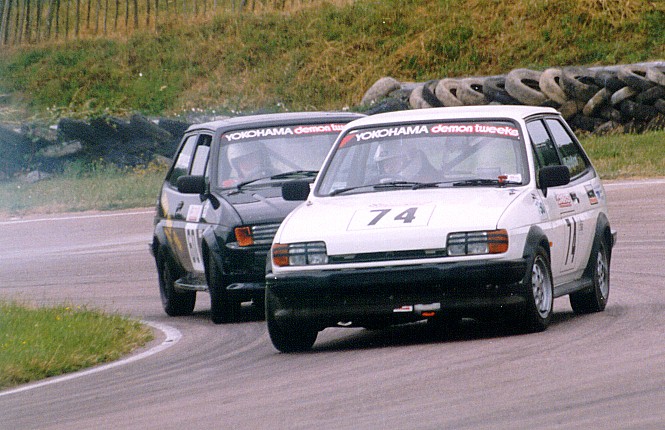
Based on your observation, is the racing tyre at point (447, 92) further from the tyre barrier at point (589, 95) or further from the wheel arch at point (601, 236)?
the wheel arch at point (601, 236)

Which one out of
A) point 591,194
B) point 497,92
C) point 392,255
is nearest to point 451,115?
point 591,194

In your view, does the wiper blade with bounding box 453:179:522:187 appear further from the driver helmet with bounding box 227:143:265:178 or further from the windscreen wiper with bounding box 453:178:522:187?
the driver helmet with bounding box 227:143:265:178

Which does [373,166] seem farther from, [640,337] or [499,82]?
[499,82]

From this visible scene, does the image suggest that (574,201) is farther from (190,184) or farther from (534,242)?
(190,184)

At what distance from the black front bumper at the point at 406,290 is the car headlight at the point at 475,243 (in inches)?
3.0

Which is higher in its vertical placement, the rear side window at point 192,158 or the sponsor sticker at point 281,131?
the sponsor sticker at point 281,131

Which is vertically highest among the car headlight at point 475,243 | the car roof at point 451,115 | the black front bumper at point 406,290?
the car roof at point 451,115

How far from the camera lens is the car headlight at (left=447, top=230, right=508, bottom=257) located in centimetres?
859

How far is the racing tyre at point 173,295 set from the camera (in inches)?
484

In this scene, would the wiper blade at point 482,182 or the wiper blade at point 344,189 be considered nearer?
the wiper blade at point 482,182

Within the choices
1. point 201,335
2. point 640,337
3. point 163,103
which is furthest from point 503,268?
point 163,103

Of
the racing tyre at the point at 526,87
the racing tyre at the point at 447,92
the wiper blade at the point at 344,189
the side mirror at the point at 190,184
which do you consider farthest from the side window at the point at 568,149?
the racing tyre at the point at 447,92

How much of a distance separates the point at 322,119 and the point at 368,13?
29.2 meters

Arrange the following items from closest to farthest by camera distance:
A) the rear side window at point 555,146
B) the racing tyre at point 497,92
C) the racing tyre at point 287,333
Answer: the racing tyre at point 287,333
the rear side window at point 555,146
the racing tyre at point 497,92
